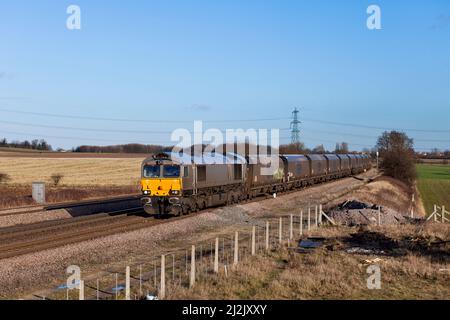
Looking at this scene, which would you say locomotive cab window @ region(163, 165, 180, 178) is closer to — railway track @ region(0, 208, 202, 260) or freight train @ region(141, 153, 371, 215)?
freight train @ region(141, 153, 371, 215)

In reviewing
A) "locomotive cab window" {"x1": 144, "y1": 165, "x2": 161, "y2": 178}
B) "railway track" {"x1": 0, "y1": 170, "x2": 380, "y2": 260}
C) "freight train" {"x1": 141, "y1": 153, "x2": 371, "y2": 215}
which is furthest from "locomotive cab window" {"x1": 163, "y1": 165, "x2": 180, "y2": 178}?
"railway track" {"x1": 0, "y1": 170, "x2": 380, "y2": 260}

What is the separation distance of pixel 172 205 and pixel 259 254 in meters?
10.7

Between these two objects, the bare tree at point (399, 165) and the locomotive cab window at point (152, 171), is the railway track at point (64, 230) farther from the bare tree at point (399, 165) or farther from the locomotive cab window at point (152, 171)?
the bare tree at point (399, 165)

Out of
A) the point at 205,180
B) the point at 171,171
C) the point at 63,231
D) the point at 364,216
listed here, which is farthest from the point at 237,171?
the point at 63,231

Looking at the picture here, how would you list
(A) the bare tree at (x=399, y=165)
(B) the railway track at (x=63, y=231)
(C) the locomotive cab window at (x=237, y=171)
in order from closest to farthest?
(B) the railway track at (x=63, y=231)
(C) the locomotive cab window at (x=237, y=171)
(A) the bare tree at (x=399, y=165)

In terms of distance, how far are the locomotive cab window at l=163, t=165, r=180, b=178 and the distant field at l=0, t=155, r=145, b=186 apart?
32.1 metres

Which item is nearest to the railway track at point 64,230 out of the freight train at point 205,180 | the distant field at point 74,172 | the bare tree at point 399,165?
the freight train at point 205,180

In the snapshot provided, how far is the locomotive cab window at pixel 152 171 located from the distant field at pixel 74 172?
103 ft

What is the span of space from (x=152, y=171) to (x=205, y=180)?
12.2ft

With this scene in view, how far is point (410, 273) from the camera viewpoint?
1416 cm

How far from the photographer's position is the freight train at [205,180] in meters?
27.2

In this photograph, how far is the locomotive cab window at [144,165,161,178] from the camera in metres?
27.6

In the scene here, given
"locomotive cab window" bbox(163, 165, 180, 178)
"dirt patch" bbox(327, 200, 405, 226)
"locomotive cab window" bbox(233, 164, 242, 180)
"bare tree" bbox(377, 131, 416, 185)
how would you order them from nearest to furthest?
"dirt patch" bbox(327, 200, 405, 226) → "locomotive cab window" bbox(163, 165, 180, 178) → "locomotive cab window" bbox(233, 164, 242, 180) → "bare tree" bbox(377, 131, 416, 185)
